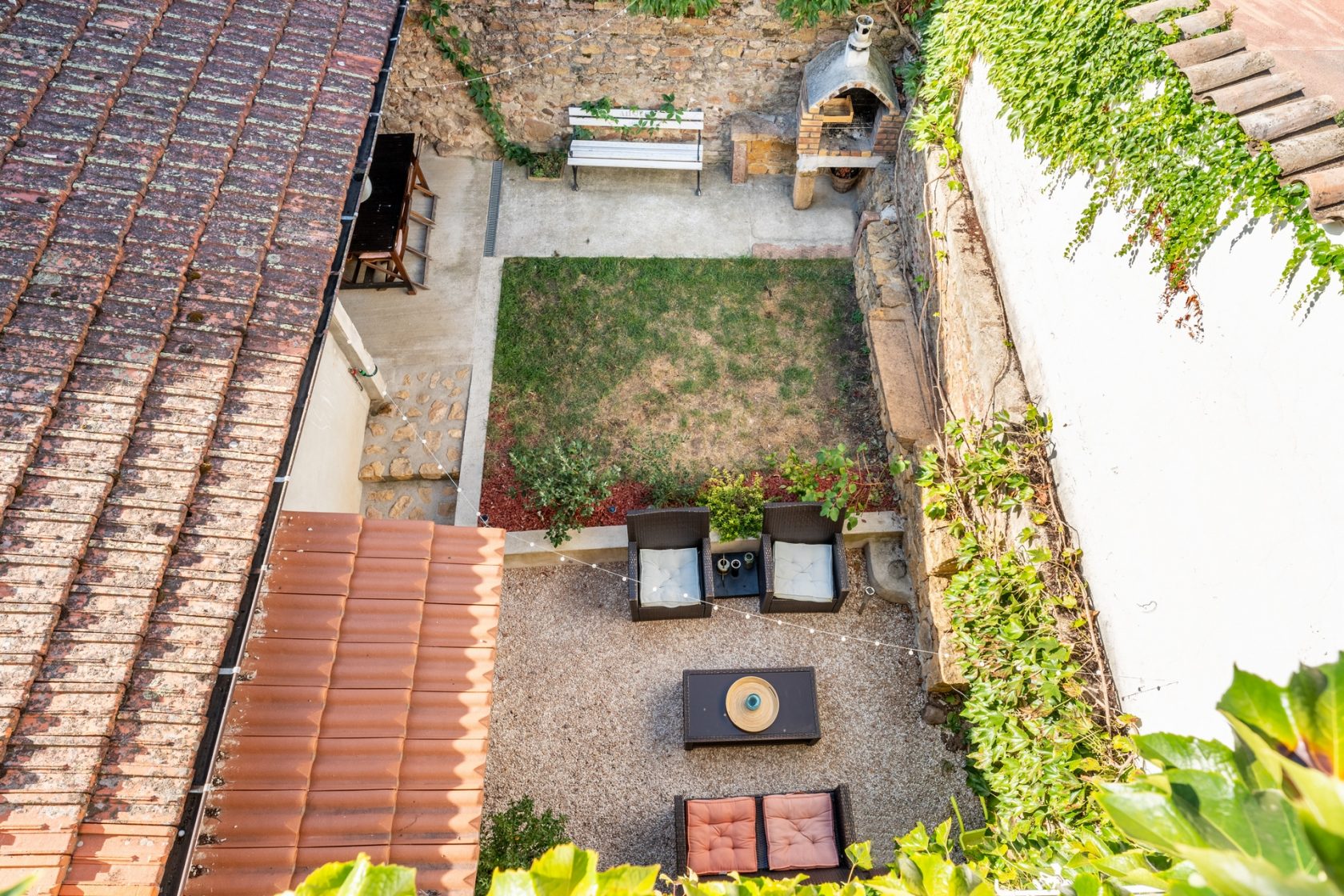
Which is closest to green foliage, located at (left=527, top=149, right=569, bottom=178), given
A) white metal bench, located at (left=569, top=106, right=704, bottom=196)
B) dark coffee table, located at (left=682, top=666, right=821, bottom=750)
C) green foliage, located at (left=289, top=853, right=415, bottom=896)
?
white metal bench, located at (left=569, top=106, right=704, bottom=196)

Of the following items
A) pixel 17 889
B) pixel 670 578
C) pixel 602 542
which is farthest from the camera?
pixel 602 542

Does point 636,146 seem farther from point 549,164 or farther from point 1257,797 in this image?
point 1257,797

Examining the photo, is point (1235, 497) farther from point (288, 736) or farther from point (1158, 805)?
point (288, 736)

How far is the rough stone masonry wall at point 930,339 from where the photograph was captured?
6.50 meters

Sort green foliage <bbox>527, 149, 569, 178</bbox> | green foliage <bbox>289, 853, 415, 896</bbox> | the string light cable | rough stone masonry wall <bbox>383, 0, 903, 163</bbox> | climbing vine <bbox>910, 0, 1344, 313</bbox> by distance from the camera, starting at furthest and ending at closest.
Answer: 1. green foliage <bbox>527, 149, 569, 178</bbox>
2. rough stone masonry wall <bbox>383, 0, 903, 163</bbox>
3. the string light cable
4. climbing vine <bbox>910, 0, 1344, 313</bbox>
5. green foliage <bbox>289, 853, 415, 896</bbox>

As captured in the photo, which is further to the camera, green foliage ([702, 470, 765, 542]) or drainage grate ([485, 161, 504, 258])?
drainage grate ([485, 161, 504, 258])

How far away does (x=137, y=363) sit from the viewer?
4.12m

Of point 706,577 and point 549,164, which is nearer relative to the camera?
point 706,577

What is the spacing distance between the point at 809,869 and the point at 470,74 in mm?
8638

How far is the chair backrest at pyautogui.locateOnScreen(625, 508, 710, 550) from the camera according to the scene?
6617 millimetres

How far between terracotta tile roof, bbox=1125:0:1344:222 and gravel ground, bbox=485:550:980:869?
452 cm

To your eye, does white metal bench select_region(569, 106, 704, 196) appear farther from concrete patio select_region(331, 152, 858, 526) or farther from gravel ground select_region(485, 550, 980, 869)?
gravel ground select_region(485, 550, 980, 869)

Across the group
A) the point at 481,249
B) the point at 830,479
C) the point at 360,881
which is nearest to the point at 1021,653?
the point at 830,479

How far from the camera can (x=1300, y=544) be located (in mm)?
3549
